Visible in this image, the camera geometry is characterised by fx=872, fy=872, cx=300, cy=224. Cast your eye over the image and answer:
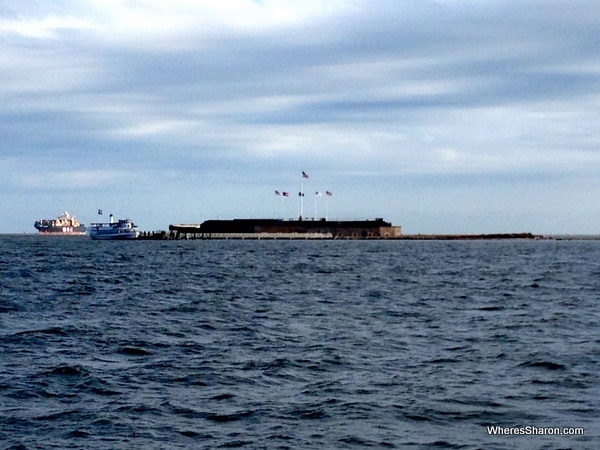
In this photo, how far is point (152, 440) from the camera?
15.8 metres

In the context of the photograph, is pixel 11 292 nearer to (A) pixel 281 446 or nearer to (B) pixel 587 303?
(B) pixel 587 303

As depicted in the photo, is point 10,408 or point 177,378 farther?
point 177,378

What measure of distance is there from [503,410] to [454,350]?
304 inches

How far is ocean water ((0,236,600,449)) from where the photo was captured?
16312mm

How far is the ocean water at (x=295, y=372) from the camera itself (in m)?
16.3

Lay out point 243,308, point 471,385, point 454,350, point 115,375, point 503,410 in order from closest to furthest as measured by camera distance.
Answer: point 503,410 < point 471,385 < point 115,375 < point 454,350 < point 243,308

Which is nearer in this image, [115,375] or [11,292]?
[115,375]

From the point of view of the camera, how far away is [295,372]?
871 inches

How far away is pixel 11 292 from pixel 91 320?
14.5m

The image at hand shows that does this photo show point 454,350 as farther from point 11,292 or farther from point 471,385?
point 11,292

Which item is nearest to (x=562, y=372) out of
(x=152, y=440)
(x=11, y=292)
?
(x=152, y=440)

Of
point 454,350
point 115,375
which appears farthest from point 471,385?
point 115,375

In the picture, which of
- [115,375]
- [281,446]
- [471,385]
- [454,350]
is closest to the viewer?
[281,446]

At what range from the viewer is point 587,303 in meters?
40.9
